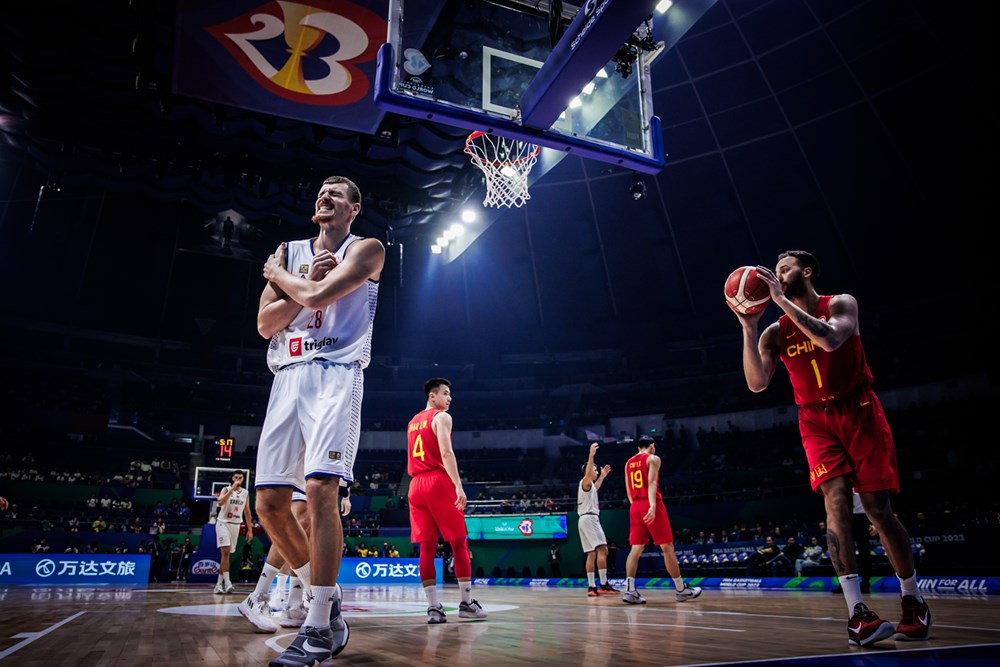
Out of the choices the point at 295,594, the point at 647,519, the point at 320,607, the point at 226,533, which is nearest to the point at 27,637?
the point at 295,594

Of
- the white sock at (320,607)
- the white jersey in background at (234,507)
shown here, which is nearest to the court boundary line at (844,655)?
the white sock at (320,607)

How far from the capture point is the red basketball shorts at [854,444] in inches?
143

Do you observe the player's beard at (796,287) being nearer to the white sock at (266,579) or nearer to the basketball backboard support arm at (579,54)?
the basketball backboard support arm at (579,54)

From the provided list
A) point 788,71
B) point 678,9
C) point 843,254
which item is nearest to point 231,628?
point 678,9

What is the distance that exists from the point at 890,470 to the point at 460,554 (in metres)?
3.76

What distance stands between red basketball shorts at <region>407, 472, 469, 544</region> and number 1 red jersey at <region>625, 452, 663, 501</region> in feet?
10.9

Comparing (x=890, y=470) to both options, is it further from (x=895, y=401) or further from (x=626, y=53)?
(x=895, y=401)

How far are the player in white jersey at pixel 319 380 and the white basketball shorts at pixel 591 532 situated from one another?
7100 millimetres

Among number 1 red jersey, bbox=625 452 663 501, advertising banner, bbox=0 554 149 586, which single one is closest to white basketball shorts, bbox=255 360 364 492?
number 1 red jersey, bbox=625 452 663 501

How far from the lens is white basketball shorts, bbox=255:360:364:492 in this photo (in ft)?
9.78

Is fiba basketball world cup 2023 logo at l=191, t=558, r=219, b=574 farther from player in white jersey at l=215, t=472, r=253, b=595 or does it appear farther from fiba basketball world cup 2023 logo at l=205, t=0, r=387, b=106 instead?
fiba basketball world cup 2023 logo at l=205, t=0, r=387, b=106

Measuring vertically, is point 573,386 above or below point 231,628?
above

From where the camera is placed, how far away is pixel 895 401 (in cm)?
2412

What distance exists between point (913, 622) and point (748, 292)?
2041 mm
